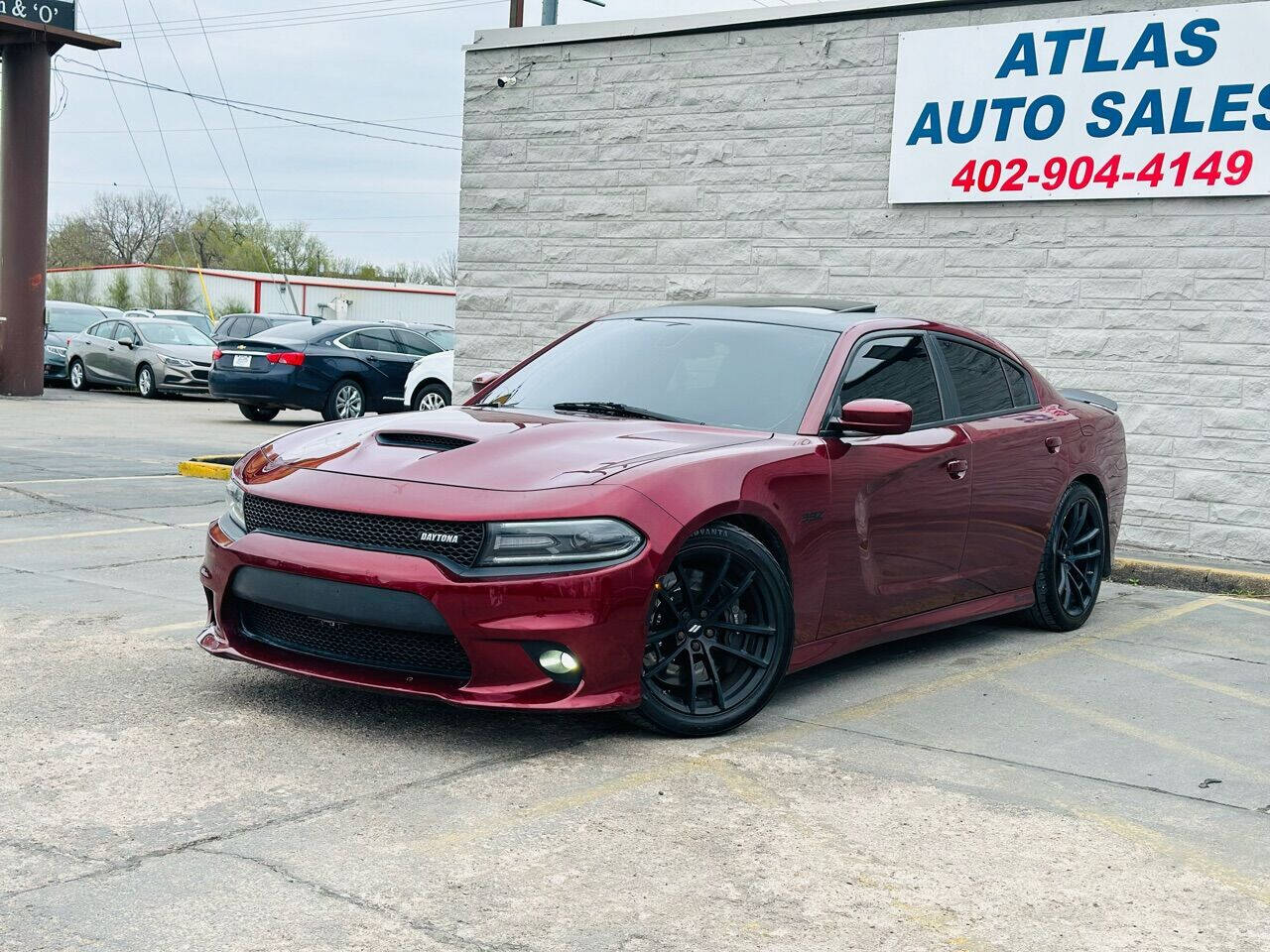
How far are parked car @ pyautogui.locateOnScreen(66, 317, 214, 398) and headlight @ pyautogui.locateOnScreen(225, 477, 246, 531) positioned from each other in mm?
21242

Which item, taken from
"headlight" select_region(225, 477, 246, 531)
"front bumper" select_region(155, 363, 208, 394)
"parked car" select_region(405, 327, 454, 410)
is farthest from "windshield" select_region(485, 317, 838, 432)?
"front bumper" select_region(155, 363, 208, 394)

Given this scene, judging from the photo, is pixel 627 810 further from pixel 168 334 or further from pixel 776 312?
pixel 168 334

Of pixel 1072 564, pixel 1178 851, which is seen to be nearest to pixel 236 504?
pixel 1178 851

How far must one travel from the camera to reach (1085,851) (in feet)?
12.8

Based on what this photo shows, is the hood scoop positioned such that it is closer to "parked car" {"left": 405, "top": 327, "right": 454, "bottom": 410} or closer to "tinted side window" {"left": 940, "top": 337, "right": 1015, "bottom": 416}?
"tinted side window" {"left": 940, "top": 337, "right": 1015, "bottom": 416}

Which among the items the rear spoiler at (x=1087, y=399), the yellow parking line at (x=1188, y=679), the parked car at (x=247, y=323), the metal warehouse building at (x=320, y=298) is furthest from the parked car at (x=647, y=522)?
the metal warehouse building at (x=320, y=298)

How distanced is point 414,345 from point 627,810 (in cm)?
1764

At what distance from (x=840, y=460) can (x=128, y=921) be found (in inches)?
124

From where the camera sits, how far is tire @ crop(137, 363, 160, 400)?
26.1 meters

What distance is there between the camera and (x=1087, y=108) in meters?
9.98

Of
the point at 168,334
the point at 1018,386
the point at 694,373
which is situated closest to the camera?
the point at 694,373

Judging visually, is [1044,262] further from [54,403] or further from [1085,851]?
[54,403]

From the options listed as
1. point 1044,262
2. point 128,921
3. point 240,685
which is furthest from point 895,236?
point 128,921

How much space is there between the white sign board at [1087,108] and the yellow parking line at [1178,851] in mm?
6400
